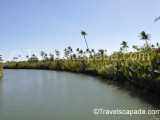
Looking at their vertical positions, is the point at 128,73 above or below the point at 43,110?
above

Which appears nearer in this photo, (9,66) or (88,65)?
(88,65)

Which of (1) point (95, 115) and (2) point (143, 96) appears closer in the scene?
(1) point (95, 115)

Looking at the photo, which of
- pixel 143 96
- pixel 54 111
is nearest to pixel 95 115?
pixel 54 111

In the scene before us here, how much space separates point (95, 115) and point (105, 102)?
19.3 ft

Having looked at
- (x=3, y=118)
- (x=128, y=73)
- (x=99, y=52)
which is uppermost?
(x=99, y=52)

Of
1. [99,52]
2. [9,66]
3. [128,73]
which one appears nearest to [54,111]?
[128,73]

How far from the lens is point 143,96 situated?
30.4 m

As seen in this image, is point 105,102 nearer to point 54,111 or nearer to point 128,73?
point 54,111

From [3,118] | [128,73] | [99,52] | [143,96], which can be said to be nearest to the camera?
[3,118]

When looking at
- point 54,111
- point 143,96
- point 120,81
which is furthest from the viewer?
point 120,81

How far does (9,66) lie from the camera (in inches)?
5408

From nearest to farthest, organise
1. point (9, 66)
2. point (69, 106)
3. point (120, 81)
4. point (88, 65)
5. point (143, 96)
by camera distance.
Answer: point (69, 106), point (143, 96), point (120, 81), point (88, 65), point (9, 66)

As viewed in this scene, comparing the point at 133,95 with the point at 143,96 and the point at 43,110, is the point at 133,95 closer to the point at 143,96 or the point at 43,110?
the point at 143,96

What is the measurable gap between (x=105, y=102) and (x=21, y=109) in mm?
9056
